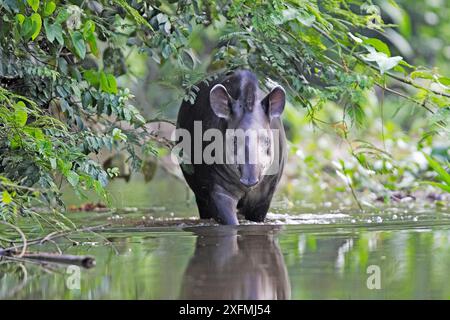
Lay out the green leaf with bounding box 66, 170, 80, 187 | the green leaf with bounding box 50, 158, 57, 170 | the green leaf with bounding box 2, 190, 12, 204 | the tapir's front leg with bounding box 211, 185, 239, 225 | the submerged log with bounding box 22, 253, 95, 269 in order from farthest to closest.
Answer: the tapir's front leg with bounding box 211, 185, 239, 225 → the green leaf with bounding box 66, 170, 80, 187 → the green leaf with bounding box 50, 158, 57, 170 → the green leaf with bounding box 2, 190, 12, 204 → the submerged log with bounding box 22, 253, 95, 269

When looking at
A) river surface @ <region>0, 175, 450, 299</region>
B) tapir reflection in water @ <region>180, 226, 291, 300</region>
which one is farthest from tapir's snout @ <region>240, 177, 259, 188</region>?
tapir reflection in water @ <region>180, 226, 291, 300</region>

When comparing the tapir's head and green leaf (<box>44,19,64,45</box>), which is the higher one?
green leaf (<box>44,19,64,45</box>)

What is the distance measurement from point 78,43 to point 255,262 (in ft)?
6.53

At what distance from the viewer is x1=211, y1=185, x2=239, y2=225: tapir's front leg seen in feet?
26.3

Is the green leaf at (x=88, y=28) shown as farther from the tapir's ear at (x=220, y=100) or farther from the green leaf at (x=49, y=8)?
the tapir's ear at (x=220, y=100)

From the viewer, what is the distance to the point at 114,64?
29.1 feet

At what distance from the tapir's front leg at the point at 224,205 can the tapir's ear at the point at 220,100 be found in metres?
0.64

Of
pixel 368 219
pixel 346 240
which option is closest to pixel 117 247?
pixel 346 240

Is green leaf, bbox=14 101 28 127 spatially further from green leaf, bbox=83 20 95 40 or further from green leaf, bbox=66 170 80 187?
green leaf, bbox=83 20 95 40

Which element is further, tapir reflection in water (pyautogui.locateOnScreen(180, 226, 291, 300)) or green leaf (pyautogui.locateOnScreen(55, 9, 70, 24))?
green leaf (pyautogui.locateOnScreen(55, 9, 70, 24))

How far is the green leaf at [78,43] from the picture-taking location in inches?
248

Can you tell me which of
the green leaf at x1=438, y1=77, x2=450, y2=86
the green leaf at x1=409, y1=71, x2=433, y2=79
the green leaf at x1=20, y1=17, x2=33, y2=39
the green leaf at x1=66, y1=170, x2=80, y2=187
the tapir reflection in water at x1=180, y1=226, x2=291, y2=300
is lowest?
the tapir reflection in water at x1=180, y1=226, x2=291, y2=300
